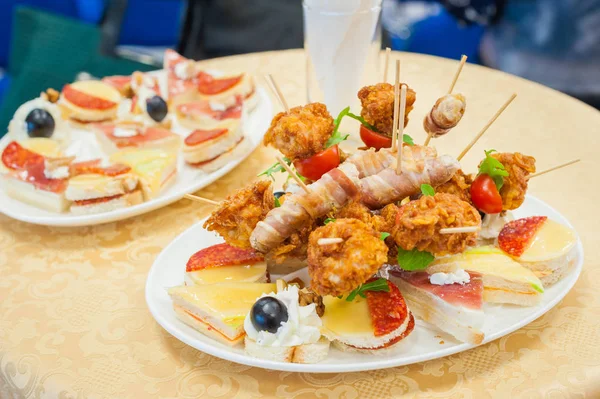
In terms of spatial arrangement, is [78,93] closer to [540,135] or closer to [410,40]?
[540,135]

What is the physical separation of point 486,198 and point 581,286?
0.41 meters

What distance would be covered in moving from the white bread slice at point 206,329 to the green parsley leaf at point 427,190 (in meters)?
0.58

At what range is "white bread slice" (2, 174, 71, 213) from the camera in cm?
242

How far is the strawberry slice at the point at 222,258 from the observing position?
6.10 feet

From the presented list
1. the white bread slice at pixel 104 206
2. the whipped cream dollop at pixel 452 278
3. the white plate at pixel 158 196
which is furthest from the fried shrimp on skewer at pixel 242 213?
the white bread slice at pixel 104 206

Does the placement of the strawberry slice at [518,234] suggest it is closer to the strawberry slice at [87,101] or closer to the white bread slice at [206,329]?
the white bread slice at [206,329]

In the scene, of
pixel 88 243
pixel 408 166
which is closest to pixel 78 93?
pixel 88 243

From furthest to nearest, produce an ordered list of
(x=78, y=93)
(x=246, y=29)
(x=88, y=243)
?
(x=246, y=29) < (x=78, y=93) < (x=88, y=243)

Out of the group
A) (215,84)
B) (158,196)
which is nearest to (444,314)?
(158,196)

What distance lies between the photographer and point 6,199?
2506 millimetres

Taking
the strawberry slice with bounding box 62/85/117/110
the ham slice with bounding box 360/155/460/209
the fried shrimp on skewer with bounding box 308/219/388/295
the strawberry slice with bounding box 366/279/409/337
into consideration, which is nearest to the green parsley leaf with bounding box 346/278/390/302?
the strawberry slice with bounding box 366/279/409/337

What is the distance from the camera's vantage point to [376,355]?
1594 mm

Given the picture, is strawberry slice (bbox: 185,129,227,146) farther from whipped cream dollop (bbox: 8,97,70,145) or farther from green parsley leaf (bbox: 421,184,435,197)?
green parsley leaf (bbox: 421,184,435,197)

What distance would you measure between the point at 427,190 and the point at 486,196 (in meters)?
0.21
